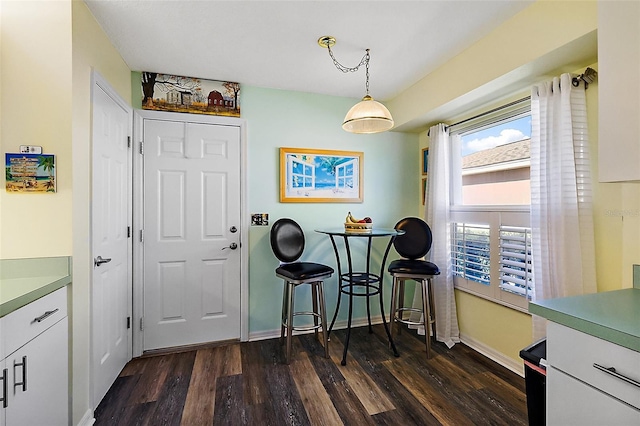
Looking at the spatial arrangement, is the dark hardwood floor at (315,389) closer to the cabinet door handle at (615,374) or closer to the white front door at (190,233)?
the white front door at (190,233)

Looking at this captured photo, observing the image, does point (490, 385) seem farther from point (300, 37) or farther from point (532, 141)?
point (300, 37)

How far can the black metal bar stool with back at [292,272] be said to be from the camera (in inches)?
97.7

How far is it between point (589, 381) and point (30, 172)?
101 inches

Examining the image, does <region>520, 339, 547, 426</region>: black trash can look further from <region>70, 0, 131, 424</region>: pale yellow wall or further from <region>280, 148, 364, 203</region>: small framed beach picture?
<region>70, 0, 131, 424</region>: pale yellow wall

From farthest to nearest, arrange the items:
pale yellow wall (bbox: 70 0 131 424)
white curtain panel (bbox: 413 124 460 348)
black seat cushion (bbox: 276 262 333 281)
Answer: white curtain panel (bbox: 413 124 460 348), black seat cushion (bbox: 276 262 333 281), pale yellow wall (bbox: 70 0 131 424)

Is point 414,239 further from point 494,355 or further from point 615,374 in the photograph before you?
point 615,374

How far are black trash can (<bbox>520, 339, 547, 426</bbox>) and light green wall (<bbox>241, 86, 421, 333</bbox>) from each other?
1958 millimetres

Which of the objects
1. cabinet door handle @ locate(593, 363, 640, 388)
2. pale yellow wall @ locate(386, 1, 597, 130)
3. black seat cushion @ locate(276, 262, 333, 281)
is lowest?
cabinet door handle @ locate(593, 363, 640, 388)

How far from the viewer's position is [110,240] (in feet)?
6.93

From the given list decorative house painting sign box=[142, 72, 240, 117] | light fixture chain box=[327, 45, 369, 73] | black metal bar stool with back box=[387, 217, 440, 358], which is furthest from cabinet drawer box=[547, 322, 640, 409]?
decorative house painting sign box=[142, 72, 240, 117]

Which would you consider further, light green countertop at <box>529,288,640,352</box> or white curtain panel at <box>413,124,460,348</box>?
white curtain panel at <box>413,124,460,348</box>

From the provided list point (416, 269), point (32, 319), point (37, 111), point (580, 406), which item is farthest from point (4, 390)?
point (416, 269)

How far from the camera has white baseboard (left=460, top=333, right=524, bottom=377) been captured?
227 centimetres

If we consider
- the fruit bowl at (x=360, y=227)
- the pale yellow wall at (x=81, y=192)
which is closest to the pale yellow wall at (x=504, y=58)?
the fruit bowl at (x=360, y=227)
